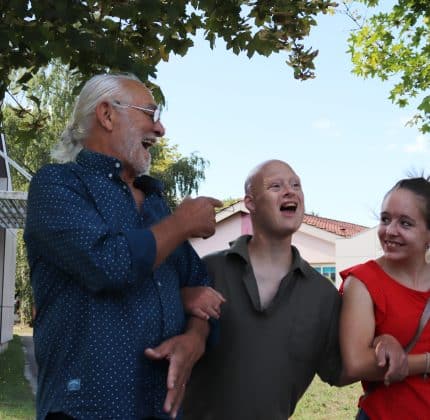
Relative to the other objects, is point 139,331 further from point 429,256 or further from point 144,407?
point 429,256

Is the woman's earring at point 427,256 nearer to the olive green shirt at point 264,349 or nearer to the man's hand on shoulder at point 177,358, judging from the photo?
the olive green shirt at point 264,349

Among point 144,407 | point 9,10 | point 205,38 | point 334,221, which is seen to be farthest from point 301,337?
point 334,221

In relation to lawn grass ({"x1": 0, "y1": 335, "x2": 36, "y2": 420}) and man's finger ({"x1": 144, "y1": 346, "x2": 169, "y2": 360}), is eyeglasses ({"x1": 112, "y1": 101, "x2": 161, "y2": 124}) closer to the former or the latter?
man's finger ({"x1": 144, "y1": 346, "x2": 169, "y2": 360})

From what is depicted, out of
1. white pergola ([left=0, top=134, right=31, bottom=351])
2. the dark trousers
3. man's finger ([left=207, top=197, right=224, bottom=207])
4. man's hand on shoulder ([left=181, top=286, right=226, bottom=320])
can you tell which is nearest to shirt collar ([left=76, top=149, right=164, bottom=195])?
man's finger ([left=207, top=197, right=224, bottom=207])

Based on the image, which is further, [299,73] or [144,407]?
[299,73]

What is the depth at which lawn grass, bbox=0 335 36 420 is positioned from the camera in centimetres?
1037

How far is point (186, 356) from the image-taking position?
2.45 meters

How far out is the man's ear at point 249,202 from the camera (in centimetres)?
326

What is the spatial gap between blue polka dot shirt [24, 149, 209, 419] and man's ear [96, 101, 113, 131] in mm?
227

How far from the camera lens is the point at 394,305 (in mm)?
2947

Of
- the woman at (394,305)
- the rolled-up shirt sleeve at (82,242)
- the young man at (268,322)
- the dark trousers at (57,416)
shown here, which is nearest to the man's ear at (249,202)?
the young man at (268,322)

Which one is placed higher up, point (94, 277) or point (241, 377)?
point (94, 277)

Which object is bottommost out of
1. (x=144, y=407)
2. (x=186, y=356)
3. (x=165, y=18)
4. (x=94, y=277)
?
(x=144, y=407)

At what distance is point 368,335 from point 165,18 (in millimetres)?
3226
